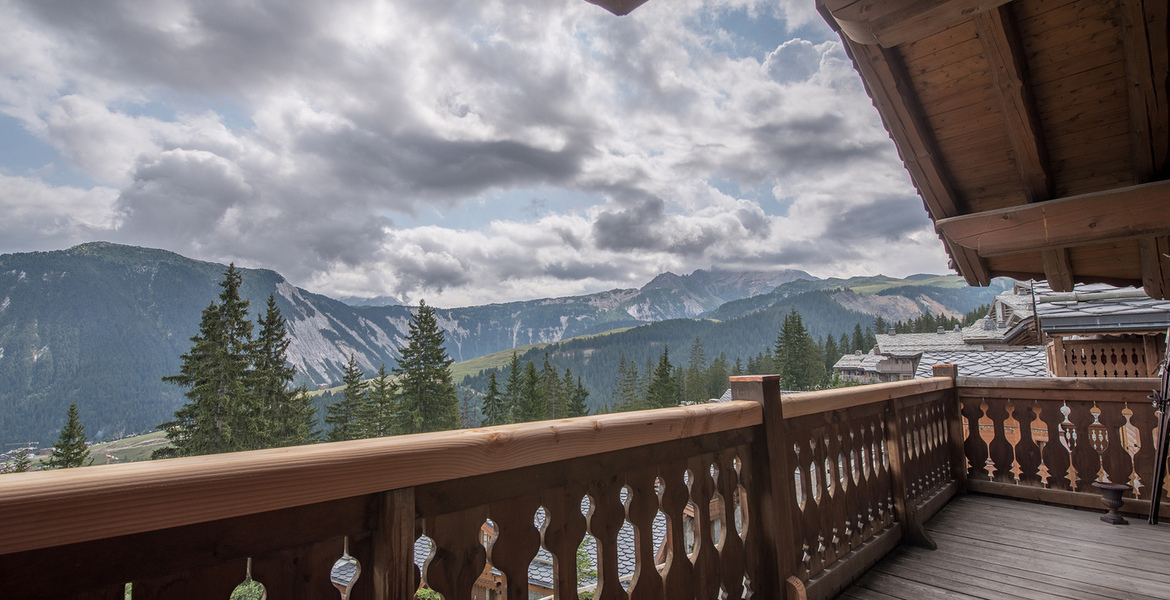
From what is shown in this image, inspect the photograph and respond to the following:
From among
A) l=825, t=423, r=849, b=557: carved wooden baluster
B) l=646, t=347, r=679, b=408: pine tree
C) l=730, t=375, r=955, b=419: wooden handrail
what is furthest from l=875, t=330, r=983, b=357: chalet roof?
l=825, t=423, r=849, b=557: carved wooden baluster

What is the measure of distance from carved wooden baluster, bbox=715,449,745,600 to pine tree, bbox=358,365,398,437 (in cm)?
4297

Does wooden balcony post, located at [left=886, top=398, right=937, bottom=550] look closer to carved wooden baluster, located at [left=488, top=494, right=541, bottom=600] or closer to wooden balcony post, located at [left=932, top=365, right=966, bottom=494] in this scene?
wooden balcony post, located at [left=932, top=365, right=966, bottom=494]

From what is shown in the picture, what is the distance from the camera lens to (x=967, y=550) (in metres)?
3.42

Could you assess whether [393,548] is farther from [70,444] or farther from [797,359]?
[797,359]

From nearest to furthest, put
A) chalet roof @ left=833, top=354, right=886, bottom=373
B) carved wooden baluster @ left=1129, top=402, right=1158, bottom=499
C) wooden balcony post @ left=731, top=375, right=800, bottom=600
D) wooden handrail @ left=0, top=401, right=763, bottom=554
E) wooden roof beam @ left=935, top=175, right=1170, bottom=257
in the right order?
wooden handrail @ left=0, top=401, right=763, bottom=554 → wooden balcony post @ left=731, top=375, right=800, bottom=600 → wooden roof beam @ left=935, top=175, right=1170, bottom=257 → carved wooden baluster @ left=1129, top=402, right=1158, bottom=499 → chalet roof @ left=833, top=354, right=886, bottom=373

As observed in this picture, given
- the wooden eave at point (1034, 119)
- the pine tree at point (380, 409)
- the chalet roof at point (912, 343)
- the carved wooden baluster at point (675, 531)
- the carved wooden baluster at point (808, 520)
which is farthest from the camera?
the chalet roof at point (912, 343)

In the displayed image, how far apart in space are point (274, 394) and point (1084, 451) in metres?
40.1

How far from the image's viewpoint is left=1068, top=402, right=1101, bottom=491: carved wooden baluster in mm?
4262

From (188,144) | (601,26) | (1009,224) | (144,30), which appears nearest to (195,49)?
(144,30)

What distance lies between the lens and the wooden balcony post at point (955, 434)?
4719mm

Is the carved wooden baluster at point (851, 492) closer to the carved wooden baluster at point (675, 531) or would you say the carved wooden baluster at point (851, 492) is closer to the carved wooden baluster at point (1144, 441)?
the carved wooden baluster at point (675, 531)

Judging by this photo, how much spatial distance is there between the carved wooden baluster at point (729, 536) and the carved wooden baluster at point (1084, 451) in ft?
13.5

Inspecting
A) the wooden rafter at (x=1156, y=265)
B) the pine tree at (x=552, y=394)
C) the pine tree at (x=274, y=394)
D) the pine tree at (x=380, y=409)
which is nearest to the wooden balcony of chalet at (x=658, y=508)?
the wooden rafter at (x=1156, y=265)

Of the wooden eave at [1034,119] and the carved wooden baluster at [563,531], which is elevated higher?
the wooden eave at [1034,119]
